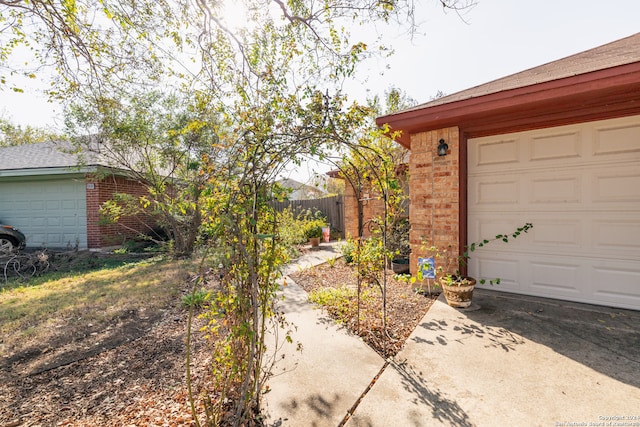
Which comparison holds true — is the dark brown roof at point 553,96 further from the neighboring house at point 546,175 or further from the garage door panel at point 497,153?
the garage door panel at point 497,153

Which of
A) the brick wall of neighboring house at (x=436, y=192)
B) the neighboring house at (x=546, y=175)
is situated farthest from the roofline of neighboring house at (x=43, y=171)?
the neighboring house at (x=546, y=175)

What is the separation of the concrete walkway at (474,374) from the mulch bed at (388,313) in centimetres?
12

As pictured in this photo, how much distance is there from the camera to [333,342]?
8.80 ft

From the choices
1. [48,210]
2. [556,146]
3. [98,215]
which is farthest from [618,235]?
[48,210]

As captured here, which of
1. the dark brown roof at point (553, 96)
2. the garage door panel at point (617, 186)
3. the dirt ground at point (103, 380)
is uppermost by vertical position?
the dark brown roof at point (553, 96)

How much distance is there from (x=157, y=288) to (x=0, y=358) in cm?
207

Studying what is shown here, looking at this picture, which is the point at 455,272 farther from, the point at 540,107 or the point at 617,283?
the point at 540,107

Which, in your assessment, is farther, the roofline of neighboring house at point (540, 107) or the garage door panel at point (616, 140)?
the garage door panel at point (616, 140)

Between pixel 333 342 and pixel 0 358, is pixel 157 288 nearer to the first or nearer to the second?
pixel 0 358

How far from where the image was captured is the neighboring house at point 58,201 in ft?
27.0

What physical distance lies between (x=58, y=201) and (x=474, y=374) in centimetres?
1154

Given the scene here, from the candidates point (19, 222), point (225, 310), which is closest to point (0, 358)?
point (225, 310)

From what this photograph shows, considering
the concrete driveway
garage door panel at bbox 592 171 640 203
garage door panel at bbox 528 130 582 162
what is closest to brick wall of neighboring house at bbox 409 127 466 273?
garage door panel at bbox 528 130 582 162

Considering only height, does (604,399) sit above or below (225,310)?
below
